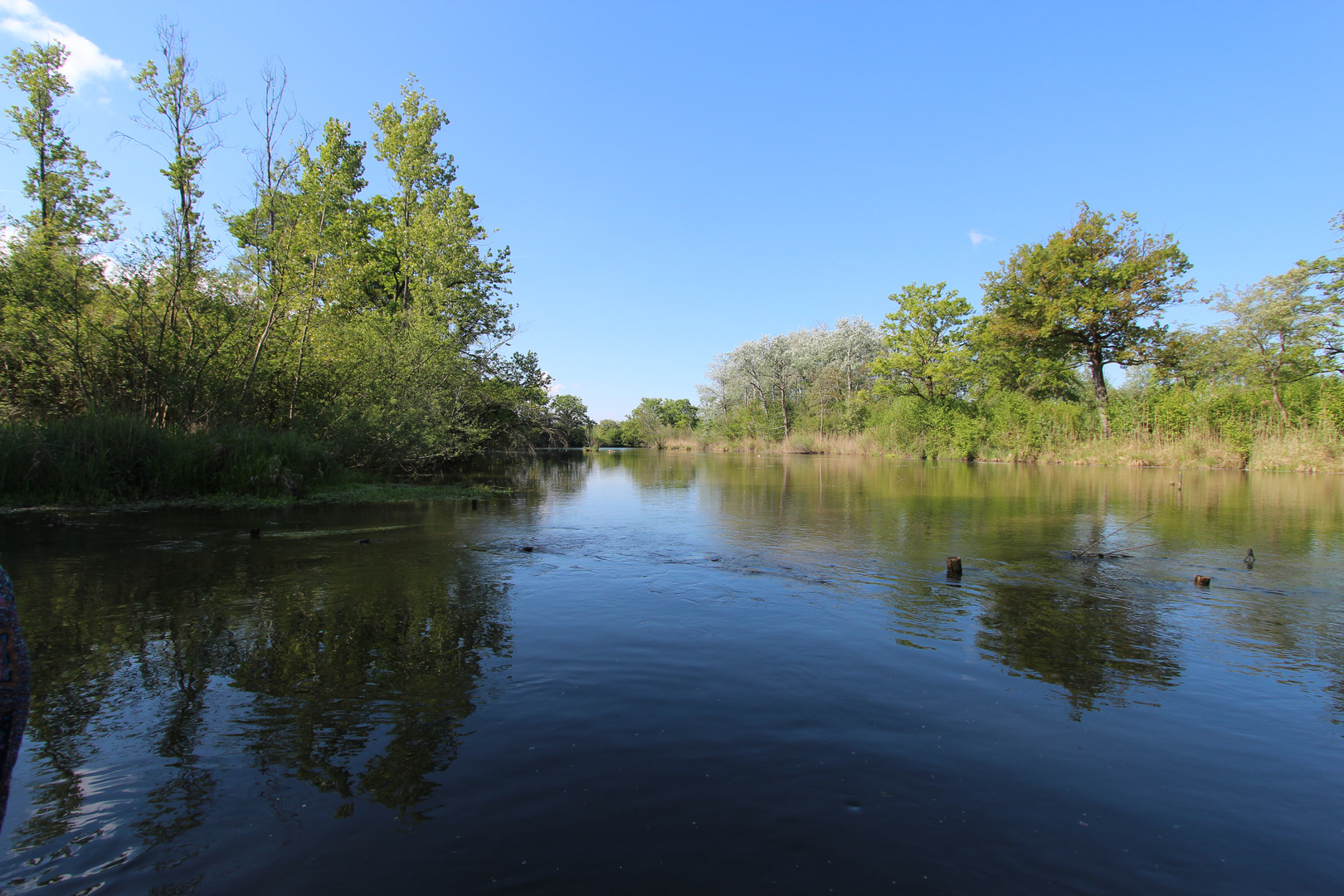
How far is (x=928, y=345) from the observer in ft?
144

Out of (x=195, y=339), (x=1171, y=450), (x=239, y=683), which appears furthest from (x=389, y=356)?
(x=1171, y=450)

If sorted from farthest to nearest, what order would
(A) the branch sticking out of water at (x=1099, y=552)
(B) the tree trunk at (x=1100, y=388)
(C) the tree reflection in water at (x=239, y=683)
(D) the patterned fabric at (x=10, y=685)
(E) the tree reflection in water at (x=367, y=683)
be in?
(B) the tree trunk at (x=1100, y=388)
(A) the branch sticking out of water at (x=1099, y=552)
(E) the tree reflection in water at (x=367, y=683)
(C) the tree reflection in water at (x=239, y=683)
(D) the patterned fabric at (x=10, y=685)

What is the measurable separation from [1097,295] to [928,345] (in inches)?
491

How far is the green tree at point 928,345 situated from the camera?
140 ft

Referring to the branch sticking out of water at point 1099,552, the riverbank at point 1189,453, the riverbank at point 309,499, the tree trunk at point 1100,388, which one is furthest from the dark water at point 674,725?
the tree trunk at point 1100,388

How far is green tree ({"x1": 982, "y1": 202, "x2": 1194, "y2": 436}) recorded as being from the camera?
31.6 metres

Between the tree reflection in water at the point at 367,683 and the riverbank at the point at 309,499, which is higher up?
the riverbank at the point at 309,499

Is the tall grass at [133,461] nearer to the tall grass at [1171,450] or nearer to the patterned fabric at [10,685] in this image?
the patterned fabric at [10,685]

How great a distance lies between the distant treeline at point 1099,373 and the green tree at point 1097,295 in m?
0.07

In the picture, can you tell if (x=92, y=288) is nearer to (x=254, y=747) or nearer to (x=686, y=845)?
(x=254, y=747)

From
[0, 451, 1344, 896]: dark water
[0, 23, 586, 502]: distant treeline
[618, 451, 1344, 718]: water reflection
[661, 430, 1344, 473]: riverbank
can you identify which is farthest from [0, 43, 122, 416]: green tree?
[661, 430, 1344, 473]: riverbank

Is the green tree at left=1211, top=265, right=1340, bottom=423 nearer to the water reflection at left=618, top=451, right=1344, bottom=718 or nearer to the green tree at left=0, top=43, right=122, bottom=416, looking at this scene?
the water reflection at left=618, top=451, right=1344, bottom=718

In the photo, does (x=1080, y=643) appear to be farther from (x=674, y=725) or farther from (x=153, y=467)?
(x=153, y=467)

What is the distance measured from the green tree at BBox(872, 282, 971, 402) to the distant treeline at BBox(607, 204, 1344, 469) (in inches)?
3.3
